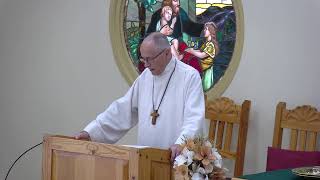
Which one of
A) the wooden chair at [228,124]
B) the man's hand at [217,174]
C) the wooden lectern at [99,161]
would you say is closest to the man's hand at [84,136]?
the wooden lectern at [99,161]

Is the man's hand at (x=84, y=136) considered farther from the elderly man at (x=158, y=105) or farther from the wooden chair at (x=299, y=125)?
the wooden chair at (x=299, y=125)

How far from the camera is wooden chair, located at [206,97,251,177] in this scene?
4402 mm

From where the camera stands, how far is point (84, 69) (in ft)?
18.8

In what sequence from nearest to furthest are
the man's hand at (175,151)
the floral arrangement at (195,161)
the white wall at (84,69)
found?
the floral arrangement at (195,161)
the man's hand at (175,151)
the white wall at (84,69)

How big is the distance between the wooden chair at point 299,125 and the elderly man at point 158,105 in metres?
0.83

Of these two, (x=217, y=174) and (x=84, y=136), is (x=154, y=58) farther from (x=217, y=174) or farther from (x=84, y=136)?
(x=217, y=174)

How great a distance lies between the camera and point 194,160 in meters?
2.96

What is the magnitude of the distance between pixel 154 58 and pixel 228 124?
1.19m

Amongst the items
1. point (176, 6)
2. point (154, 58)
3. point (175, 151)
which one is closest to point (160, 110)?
point (154, 58)

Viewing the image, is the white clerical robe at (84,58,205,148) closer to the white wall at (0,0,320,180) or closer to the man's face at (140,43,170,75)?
the man's face at (140,43,170,75)

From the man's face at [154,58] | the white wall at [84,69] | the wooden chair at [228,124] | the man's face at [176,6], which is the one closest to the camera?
the man's face at [154,58]

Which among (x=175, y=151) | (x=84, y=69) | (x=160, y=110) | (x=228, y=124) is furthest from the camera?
(x=84, y=69)

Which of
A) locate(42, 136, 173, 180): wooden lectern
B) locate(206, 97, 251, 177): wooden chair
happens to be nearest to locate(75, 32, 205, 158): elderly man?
locate(42, 136, 173, 180): wooden lectern

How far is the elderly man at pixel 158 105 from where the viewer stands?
3.59 m
